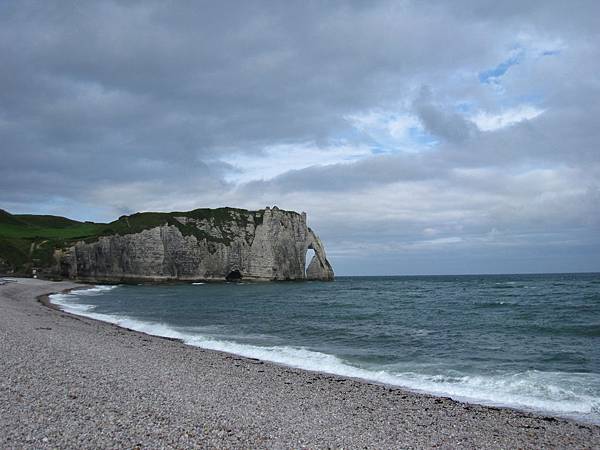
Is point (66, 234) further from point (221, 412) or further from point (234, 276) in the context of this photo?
point (221, 412)

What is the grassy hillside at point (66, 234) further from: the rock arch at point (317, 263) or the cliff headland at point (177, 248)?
the rock arch at point (317, 263)

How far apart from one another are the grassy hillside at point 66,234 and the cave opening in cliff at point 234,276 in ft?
24.7

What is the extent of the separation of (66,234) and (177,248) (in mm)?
25031

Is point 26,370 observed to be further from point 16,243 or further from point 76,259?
point 16,243

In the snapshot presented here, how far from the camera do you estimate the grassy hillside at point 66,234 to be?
8200 cm

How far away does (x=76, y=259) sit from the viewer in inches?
3354

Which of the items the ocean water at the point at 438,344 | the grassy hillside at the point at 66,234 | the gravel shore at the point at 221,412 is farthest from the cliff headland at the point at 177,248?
the gravel shore at the point at 221,412

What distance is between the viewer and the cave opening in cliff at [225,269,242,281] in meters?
99.9

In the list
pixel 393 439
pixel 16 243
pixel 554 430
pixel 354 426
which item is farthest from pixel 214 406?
pixel 16 243

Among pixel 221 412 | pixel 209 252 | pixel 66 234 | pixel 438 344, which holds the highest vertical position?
pixel 66 234

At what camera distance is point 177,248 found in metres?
92.6

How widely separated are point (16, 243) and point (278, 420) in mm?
94211

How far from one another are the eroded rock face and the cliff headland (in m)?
0.17

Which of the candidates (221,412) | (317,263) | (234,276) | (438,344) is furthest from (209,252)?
(221,412)
